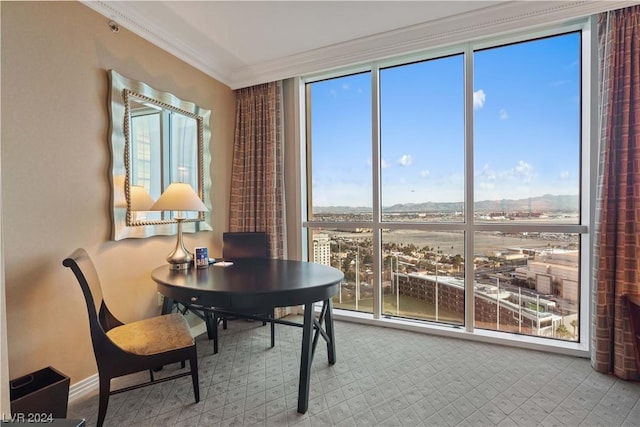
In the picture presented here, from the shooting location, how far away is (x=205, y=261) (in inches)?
98.2

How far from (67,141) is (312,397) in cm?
227

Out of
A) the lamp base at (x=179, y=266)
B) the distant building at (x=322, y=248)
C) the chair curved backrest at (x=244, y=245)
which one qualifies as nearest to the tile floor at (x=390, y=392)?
the lamp base at (x=179, y=266)

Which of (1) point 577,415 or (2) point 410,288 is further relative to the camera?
(2) point 410,288

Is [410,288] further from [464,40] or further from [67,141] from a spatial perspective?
[67,141]

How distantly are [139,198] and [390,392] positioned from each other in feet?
7.61

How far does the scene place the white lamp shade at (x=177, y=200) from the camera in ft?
7.35

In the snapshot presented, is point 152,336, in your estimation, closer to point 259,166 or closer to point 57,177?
point 57,177

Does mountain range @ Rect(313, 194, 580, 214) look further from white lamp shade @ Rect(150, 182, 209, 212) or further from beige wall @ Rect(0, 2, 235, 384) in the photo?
beige wall @ Rect(0, 2, 235, 384)

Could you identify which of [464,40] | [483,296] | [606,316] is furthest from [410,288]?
[464,40]

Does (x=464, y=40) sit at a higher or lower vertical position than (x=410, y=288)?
higher

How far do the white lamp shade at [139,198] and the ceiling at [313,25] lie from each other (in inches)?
48.3

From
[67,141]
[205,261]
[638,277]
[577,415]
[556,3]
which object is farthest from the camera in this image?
[205,261]

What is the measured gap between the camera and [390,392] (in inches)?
78.1

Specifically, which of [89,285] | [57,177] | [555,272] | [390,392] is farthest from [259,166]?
[555,272]
